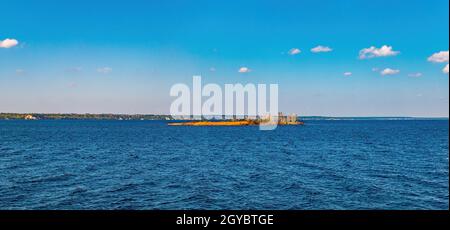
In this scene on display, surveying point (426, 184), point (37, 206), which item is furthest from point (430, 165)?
point (37, 206)

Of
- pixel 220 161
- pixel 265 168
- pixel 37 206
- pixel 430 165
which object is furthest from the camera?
pixel 220 161

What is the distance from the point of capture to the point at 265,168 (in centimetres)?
4378

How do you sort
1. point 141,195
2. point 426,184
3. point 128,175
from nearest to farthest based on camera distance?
point 141,195 → point 426,184 → point 128,175

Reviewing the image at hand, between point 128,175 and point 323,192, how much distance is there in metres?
20.6

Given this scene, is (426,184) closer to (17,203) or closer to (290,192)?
(290,192)

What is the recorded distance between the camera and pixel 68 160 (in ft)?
168
